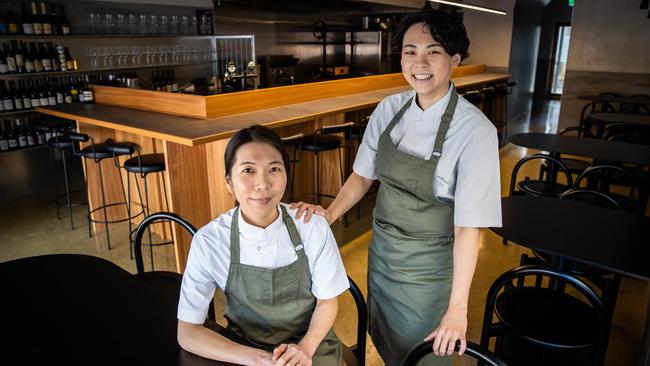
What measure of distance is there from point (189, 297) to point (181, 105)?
2.78 meters

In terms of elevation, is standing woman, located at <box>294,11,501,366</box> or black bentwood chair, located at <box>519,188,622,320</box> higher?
standing woman, located at <box>294,11,501,366</box>

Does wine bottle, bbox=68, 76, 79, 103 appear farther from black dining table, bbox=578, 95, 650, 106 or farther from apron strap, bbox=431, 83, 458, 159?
black dining table, bbox=578, 95, 650, 106

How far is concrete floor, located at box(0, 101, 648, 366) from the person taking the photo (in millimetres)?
Answer: 2682

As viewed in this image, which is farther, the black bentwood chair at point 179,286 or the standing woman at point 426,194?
the black bentwood chair at point 179,286

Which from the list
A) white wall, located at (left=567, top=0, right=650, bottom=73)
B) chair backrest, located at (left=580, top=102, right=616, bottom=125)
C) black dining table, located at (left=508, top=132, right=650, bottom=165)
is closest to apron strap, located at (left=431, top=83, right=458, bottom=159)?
black dining table, located at (left=508, top=132, right=650, bottom=165)

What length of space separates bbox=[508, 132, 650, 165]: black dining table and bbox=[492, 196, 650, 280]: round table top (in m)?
1.41

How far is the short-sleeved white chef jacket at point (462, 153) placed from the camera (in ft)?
4.43

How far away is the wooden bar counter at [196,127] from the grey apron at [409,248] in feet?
5.31

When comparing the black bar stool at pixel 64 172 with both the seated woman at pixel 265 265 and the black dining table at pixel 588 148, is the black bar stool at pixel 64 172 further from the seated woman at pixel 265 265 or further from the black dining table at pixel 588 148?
the black dining table at pixel 588 148

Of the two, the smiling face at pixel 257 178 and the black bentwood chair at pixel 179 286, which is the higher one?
the smiling face at pixel 257 178

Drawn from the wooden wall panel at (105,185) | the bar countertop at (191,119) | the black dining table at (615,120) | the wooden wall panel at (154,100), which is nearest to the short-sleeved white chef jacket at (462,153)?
the bar countertop at (191,119)

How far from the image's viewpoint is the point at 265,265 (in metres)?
1.31

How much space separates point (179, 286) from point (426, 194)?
1112 millimetres

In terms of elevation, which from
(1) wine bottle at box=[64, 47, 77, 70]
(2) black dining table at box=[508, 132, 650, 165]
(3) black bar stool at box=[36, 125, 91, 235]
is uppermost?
(1) wine bottle at box=[64, 47, 77, 70]
